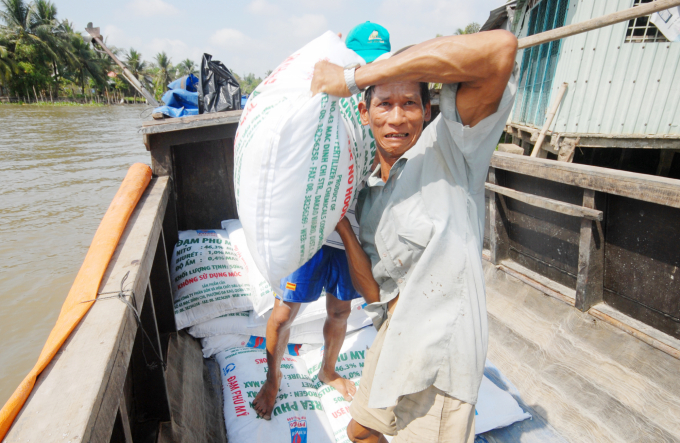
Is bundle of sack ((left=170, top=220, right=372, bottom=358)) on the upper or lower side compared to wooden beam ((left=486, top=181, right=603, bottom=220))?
lower

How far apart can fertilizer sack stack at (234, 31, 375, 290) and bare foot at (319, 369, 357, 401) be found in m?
1.01

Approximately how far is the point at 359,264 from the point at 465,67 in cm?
72

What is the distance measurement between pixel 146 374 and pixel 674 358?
2.51 metres

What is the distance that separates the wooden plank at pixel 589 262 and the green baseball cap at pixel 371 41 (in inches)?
60.3

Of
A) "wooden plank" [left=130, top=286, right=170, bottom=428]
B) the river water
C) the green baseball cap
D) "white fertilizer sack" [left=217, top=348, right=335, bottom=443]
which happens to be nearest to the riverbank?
the river water

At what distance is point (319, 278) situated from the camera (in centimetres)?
191

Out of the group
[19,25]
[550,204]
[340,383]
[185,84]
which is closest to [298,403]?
[340,383]

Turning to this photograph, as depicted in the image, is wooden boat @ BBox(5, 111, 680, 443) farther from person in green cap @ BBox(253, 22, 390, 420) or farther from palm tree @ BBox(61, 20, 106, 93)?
palm tree @ BBox(61, 20, 106, 93)

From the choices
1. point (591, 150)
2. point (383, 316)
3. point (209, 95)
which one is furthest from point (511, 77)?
point (591, 150)

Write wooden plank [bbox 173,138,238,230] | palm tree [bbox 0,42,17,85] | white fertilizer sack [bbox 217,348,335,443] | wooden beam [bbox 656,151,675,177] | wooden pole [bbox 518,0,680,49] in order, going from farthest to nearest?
1. palm tree [bbox 0,42,17,85]
2. wooden beam [bbox 656,151,675,177]
3. wooden plank [bbox 173,138,238,230]
4. white fertilizer sack [bbox 217,348,335,443]
5. wooden pole [bbox 518,0,680,49]

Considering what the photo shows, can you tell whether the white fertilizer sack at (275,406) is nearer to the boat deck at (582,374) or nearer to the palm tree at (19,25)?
the boat deck at (582,374)

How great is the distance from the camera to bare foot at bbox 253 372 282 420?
1.87 m

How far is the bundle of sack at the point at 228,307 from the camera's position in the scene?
2.41m

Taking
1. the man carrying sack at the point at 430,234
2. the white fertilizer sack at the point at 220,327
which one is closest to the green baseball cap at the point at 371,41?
the man carrying sack at the point at 430,234
